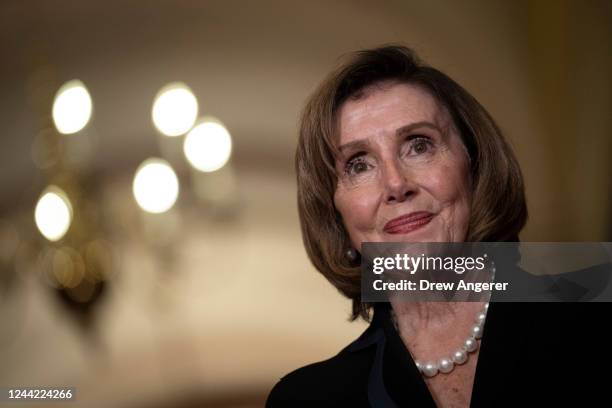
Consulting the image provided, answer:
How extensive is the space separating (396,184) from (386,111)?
0.14 metres

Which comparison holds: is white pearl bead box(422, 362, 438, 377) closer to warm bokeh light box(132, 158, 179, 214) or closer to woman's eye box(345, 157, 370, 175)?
woman's eye box(345, 157, 370, 175)

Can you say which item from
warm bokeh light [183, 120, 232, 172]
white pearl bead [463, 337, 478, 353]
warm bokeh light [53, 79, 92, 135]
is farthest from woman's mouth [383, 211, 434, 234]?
warm bokeh light [53, 79, 92, 135]

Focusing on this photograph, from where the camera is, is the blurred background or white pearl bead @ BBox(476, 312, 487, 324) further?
the blurred background

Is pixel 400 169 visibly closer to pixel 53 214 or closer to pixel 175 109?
pixel 175 109

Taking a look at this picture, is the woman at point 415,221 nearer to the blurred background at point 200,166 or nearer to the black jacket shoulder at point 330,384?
the black jacket shoulder at point 330,384

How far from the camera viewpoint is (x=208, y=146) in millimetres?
2869

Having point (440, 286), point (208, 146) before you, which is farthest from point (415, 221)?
point (208, 146)

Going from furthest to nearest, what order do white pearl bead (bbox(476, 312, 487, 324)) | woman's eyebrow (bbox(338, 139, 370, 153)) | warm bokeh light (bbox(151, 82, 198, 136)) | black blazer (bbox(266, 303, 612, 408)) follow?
1. warm bokeh light (bbox(151, 82, 198, 136))
2. woman's eyebrow (bbox(338, 139, 370, 153))
3. white pearl bead (bbox(476, 312, 487, 324))
4. black blazer (bbox(266, 303, 612, 408))

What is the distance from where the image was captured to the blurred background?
115 inches

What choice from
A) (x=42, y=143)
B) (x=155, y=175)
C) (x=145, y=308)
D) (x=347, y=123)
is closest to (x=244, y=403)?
(x=145, y=308)

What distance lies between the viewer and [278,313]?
311cm

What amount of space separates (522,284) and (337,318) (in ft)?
5.73

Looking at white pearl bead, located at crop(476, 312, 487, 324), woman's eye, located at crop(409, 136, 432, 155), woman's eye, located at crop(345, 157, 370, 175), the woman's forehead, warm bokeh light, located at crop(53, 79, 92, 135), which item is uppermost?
warm bokeh light, located at crop(53, 79, 92, 135)

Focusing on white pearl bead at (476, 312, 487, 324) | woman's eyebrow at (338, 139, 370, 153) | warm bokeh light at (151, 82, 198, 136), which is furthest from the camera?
warm bokeh light at (151, 82, 198, 136)
